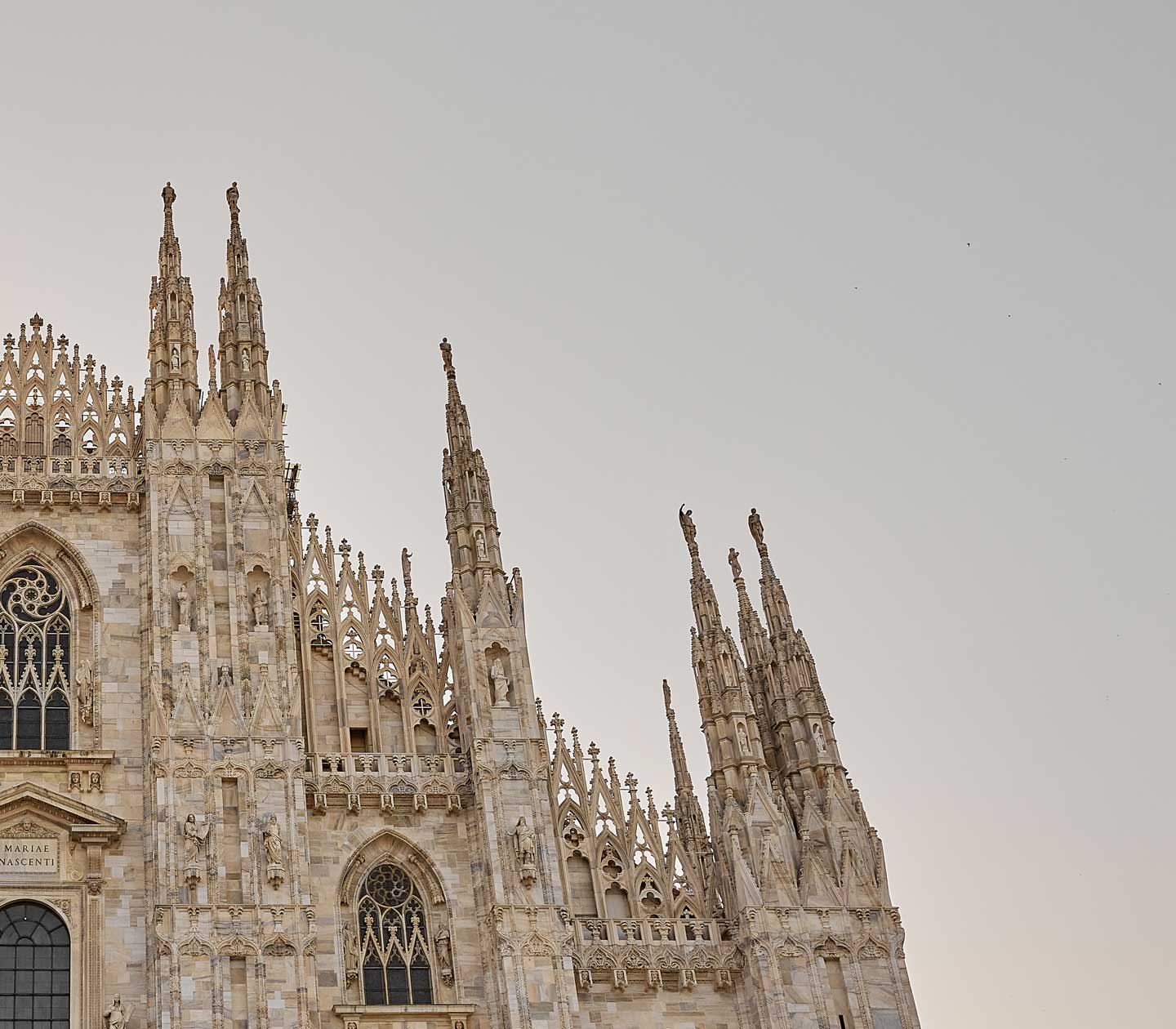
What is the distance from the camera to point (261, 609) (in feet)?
92.6

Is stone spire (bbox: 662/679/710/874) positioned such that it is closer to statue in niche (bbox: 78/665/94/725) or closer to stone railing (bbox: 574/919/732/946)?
stone railing (bbox: 574/919/732/946)

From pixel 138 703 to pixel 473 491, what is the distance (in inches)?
251

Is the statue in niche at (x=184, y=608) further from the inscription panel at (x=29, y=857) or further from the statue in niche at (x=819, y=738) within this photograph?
the statue in niche at (x=819, y=738)

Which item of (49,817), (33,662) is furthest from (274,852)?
(33,662)

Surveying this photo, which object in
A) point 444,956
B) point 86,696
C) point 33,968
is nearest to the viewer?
point 33,968

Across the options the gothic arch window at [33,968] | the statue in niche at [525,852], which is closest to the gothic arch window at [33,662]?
the gothic arch window at [33,968]

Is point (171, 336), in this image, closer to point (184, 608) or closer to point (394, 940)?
point (184, 608)

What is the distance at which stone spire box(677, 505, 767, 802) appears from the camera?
2914 centimetres

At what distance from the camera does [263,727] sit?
2712cm

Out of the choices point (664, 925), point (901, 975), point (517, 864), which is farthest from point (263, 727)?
point (901, 975)

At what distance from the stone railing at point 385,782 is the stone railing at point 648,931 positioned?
2.65 metres

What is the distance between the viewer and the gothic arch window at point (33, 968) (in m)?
25.3

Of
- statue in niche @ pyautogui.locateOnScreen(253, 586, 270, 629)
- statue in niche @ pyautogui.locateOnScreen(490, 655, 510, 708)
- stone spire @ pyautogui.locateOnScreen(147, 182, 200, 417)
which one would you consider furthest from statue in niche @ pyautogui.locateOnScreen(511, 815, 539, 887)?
stone spire @ pyautogui.locateOnScreen(147, 182, 200, 417)

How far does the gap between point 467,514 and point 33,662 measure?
7062 millimetres
